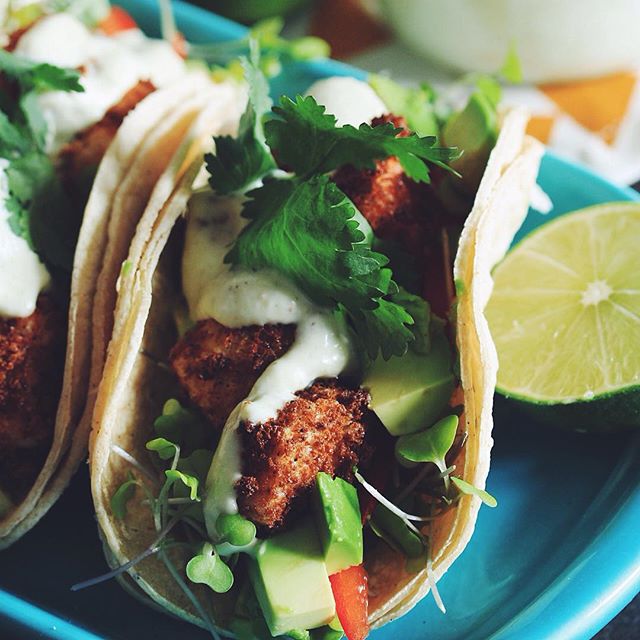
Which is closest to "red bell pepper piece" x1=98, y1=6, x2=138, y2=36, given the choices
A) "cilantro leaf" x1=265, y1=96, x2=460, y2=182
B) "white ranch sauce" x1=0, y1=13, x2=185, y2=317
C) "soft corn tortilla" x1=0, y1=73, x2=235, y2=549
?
"white ranch sauce" x1=0, y1=13, x2=185, y2=317

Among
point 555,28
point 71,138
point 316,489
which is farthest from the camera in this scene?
point 555,28

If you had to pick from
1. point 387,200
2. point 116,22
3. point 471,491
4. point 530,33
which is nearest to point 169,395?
point 387,200

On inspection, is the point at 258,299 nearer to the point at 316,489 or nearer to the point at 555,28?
the point at 316,489

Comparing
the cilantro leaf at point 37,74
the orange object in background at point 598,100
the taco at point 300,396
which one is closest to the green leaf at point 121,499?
the taco at point 300,396

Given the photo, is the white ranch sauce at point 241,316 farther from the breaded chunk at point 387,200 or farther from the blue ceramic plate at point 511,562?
the blue ceramic plate at point 511,562

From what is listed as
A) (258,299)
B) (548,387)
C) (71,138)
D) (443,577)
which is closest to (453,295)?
(548,387)

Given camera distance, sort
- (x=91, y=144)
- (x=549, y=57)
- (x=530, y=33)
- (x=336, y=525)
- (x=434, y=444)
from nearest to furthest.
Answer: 1. (x=336, y=525)
2. (x=434, y=444)
3. (x=91, y=144)
4. (x=530, y=33)
5. (x=549, y=57)

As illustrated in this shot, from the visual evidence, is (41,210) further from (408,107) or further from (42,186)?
(408,107)
